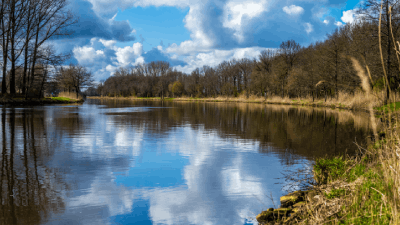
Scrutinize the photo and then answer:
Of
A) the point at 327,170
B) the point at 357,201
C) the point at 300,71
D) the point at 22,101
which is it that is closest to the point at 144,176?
the point at 327,170

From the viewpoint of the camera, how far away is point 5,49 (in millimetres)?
29797

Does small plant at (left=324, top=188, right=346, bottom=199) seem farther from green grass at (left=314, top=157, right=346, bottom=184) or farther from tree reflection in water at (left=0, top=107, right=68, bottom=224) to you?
tree reflection in water at (left=0, top=107, right=68, bottom=224)

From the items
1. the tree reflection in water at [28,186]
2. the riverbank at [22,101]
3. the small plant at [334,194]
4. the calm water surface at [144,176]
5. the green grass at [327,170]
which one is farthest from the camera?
the riverbank at [22,101]

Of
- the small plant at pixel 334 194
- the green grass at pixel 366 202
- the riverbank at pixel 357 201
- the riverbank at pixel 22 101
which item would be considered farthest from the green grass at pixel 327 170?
the riverbank at pixel 22 101

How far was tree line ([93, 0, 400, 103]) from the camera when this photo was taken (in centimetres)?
2148

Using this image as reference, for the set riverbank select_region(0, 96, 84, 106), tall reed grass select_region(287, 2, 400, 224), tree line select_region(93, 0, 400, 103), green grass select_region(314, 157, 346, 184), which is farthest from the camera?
riverbank select_region(0, 96, 84, 106)

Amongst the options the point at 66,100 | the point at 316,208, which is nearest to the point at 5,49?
the point at 66,100

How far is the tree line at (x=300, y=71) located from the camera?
2148 centimetres

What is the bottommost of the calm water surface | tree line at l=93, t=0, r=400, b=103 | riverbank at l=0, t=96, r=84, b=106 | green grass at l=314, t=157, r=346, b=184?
the calm water surface

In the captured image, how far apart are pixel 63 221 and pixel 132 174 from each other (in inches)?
97.5

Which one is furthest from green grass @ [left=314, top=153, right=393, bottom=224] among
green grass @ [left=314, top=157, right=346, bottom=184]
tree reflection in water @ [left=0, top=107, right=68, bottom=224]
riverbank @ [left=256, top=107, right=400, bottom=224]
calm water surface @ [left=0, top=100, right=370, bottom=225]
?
tree reflection in water @ [left=0, top=107, right=68, bottom=224]

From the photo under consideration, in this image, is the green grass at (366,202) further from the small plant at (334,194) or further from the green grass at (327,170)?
the green grass at (327,170)

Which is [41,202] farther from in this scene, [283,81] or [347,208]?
[283,81]

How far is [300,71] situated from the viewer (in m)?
43.9
